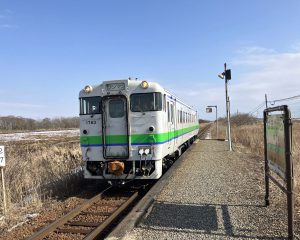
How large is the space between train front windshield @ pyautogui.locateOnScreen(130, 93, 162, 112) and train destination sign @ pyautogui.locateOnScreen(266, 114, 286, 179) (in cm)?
356

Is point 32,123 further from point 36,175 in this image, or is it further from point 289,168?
point 289,168

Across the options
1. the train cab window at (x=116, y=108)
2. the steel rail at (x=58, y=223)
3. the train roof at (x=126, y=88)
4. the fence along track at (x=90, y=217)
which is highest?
the train roof at (x=126, y=88)

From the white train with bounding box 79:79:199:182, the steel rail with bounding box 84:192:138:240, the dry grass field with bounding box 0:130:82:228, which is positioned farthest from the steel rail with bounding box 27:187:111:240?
the white train with bounding box 79:79:199:182

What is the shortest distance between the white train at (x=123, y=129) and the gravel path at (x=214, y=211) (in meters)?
1.09

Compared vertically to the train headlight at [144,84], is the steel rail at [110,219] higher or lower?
lower

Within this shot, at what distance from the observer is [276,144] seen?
5562mm

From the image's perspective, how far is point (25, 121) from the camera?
109812 mm

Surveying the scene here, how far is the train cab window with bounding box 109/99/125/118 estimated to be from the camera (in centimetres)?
946

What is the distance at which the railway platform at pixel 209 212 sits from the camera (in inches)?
207

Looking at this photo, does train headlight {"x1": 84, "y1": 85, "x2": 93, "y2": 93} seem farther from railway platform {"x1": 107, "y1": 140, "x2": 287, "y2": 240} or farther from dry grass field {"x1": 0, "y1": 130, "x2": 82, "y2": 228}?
railway platform {"x1": 107, "y1": 140, "x2": 287, "y2": 240}

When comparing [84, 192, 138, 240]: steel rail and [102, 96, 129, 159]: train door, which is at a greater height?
[102, 96, 129, 159]: train door

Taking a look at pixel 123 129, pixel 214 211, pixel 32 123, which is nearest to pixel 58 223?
pixel 214 211

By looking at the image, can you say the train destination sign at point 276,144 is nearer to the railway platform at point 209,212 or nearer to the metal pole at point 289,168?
the metal pole at point 289,168

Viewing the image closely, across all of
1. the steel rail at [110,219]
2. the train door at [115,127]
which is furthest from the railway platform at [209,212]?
the train door at [115,127]
